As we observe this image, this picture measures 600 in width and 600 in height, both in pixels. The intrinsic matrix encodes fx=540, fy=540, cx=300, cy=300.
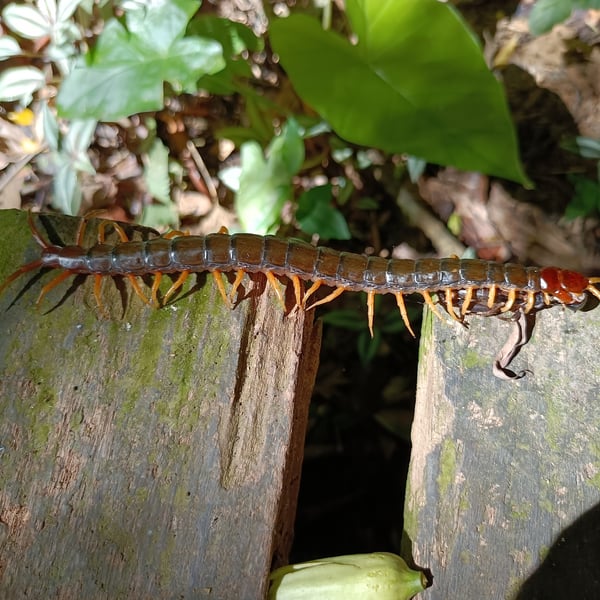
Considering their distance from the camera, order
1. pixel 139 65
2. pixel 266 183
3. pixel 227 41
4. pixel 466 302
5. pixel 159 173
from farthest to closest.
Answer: pixel 159 173 < pixel 227 41 < pixel 266 183 < pixel 139 65 < pixel 466 302

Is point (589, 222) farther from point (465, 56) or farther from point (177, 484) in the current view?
point (177, 484)

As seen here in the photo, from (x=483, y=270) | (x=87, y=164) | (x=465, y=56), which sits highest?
(x=465, y=56)

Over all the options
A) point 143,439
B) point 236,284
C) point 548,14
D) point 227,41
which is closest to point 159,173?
point 227,41

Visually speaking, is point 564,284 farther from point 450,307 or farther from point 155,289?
point 155,289

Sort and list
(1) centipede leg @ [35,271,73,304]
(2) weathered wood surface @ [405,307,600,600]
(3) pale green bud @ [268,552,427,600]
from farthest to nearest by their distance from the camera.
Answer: (1) centipede leg @ [35,271,73,304] < (2) weathered wood surface @ [405,307,600,600] < (3) pale green bud @ [268,552,427,600]

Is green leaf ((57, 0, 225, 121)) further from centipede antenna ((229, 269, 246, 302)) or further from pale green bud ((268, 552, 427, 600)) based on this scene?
pale green bud ((268, 552, 427, 600))

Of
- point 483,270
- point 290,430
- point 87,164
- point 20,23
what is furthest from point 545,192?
point 20,23

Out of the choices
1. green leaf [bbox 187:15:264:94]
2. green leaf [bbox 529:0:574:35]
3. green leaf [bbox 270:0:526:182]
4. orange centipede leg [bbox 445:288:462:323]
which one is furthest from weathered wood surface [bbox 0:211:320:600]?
green leaf [bbox 529:0:574:35]

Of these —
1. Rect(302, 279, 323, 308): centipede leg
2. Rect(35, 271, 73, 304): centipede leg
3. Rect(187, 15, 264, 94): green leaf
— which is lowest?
Rect(302, 279, 323, 308): centipede leg
